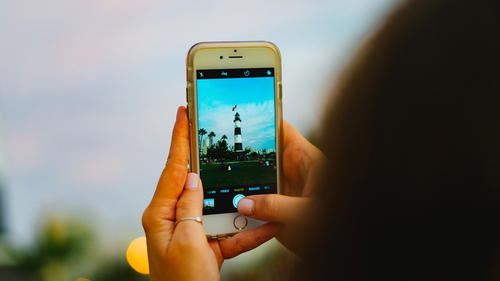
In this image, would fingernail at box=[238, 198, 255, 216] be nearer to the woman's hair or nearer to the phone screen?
the phone screen

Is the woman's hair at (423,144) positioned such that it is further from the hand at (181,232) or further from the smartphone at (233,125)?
the smartphone at (233,125)

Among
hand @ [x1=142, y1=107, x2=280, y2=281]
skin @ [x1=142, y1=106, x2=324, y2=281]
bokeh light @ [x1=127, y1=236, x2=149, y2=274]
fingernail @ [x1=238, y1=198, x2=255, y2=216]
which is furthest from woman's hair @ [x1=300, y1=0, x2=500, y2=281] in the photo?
bokeh light @ [x1=127, y1=236, x2=149, y2=274]

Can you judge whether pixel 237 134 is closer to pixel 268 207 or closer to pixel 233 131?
pixel 233 131

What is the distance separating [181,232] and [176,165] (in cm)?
12

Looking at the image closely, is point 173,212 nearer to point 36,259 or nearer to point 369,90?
point 369,90

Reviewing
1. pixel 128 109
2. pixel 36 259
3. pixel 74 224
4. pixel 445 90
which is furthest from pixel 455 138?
pixel 36 259

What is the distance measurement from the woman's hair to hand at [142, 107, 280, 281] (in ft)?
1.33

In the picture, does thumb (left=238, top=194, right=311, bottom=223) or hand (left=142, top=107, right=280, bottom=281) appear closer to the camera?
hand (left=142, top=107, right=280, bottom=281)

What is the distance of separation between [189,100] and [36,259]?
1.78m

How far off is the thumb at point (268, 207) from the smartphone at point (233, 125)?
5cm

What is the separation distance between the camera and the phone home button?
834 millimetres

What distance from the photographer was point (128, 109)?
178 cm

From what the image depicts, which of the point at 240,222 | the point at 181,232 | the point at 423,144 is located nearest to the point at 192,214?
the point at 181,232

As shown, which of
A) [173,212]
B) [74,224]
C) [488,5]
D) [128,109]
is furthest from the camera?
[74,224]
